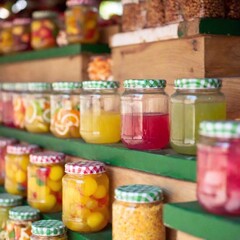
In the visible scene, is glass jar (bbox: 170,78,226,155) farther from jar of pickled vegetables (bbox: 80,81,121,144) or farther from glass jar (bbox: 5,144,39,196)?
glass jar (bbox: 5,144,39,196)

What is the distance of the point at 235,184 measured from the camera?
1112 mm

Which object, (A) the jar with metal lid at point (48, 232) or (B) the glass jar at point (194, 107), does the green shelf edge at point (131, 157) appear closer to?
(B) the glass jar at point (194, 107)

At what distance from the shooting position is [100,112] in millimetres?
1836

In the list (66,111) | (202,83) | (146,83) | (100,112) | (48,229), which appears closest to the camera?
(202,83)

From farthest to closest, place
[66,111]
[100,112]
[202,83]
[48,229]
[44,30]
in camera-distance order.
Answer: [44,30] < [66,111] < [100,112] < [48,229] < [202,83]

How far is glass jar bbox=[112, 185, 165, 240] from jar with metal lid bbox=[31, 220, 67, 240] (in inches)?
11.7

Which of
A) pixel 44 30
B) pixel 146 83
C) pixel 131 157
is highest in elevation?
pixel 44 30

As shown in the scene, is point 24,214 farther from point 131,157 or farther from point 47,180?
point 131,157

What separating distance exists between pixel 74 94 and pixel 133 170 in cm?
54

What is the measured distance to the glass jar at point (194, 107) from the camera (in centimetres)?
141

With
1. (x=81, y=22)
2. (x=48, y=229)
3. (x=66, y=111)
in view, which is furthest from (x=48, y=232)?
(x=81, y=22)

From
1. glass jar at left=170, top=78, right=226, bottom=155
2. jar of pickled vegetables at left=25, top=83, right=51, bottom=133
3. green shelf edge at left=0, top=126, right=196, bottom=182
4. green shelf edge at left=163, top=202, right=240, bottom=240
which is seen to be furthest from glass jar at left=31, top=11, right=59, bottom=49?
green shelf edge at left=163, top=202, right=240, bottom=240

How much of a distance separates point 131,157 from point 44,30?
4.55 feet

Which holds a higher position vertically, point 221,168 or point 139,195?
point 221,168
